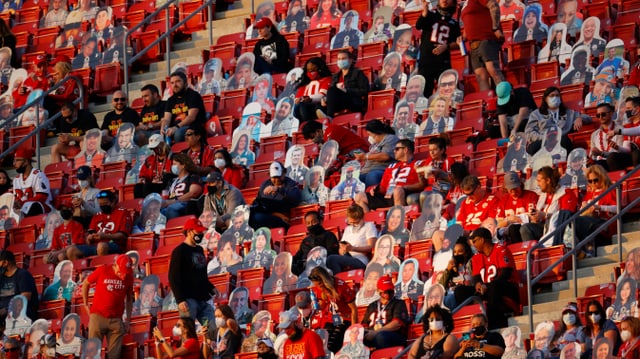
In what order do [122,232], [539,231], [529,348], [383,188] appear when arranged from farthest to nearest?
[122,232] → [383,188] → [539,231] → [529,348]

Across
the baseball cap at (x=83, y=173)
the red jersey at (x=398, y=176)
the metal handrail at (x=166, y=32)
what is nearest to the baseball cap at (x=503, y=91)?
the red jersey at (x=398, y=176)

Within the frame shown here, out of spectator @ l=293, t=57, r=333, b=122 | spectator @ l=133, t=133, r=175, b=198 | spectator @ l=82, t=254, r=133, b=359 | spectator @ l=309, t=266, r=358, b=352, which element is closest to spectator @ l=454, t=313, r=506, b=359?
spectator @ l=309, t=266, r=358, b=352

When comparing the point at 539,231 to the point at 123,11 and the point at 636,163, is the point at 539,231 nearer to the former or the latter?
the point at 636,163

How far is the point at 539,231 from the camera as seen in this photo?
19531mm

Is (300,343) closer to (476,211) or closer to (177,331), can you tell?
(177,331)

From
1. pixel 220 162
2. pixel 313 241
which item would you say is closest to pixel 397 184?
pixel 313 241

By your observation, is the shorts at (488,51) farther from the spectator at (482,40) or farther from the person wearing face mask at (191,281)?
the person wearing face mask at (191,281)

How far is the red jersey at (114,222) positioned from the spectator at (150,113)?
1615 mm

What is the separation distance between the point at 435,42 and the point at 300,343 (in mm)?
4983

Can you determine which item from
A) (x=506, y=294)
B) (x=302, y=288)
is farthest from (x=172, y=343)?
(x=506, y=294)

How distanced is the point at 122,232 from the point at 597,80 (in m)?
5.34

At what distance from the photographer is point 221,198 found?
2231cm

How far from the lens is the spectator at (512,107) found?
2134cm

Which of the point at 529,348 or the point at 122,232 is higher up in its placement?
the point at 122,232
